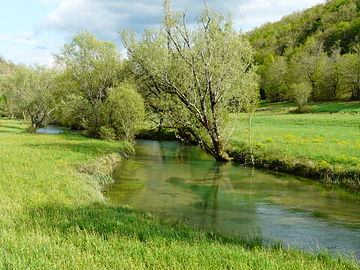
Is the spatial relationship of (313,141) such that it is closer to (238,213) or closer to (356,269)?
(238,213)

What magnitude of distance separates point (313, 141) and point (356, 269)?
2220cm

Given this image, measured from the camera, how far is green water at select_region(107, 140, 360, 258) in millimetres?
12359


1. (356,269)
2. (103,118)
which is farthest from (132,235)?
(103,118)

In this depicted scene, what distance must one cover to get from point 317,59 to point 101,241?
90.7m

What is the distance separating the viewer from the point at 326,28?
131m

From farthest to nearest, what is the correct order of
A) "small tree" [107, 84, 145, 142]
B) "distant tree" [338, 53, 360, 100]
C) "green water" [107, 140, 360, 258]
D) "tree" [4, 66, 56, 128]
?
"distant tree" [338, 53, 360, 100], "tree" [4, 66, 56, 128], "small tree" [107, 84, 145, 142], "green water" [107, 140, 360, 258]

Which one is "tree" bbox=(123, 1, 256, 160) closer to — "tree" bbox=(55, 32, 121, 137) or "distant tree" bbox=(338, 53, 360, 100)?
"tree" bbox=(55, 32, 121, 137)

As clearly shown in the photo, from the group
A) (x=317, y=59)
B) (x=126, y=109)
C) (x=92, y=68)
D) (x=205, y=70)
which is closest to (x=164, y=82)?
(x=205, y=70)

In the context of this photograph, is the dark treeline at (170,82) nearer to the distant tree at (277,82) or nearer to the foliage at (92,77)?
the foliage at (92,77)

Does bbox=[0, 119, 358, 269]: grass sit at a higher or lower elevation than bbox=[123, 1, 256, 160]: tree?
lower

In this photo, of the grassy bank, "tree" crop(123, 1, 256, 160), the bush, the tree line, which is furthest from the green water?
the bush

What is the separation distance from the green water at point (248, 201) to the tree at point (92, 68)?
1866 cm

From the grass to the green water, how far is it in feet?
6.97

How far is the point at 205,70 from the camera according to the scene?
2627 cm
